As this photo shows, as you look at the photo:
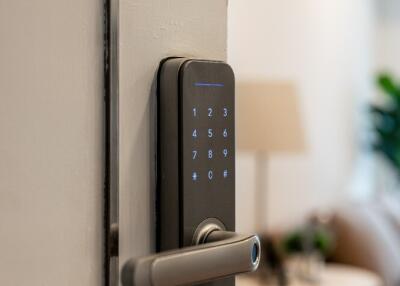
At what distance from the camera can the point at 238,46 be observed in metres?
2.62

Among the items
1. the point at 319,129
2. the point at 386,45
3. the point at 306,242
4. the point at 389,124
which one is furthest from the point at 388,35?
the point at 306,242

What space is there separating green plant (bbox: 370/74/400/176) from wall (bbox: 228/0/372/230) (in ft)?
0.46

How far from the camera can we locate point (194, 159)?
420 millimetres

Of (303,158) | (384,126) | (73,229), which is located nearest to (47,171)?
(73,229)

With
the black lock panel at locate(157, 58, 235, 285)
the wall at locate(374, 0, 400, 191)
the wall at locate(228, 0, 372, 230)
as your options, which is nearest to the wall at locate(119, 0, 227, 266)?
the black lock panel at locate(157, 58, 235, 285)

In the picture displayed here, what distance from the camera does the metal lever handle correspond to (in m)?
0.33

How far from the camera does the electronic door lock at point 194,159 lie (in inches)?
16.3

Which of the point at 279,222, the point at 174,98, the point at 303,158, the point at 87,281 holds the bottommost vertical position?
the point at 279,222

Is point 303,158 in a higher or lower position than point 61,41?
lower

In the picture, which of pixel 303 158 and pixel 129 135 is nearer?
pixel 129 135

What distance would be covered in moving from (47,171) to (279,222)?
269 cm

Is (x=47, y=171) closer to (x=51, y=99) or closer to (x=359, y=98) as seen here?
(x=51, y=99)

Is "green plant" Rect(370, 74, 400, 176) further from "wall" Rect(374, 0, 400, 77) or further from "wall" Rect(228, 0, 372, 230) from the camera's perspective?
"wall" Rect(374, 0, 400, 77)

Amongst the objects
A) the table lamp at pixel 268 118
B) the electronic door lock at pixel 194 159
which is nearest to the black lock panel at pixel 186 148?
the electronic door lock at pixel 194 159
